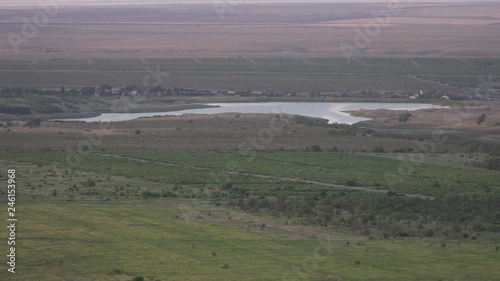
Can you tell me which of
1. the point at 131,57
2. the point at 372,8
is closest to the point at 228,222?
the point at 131,57

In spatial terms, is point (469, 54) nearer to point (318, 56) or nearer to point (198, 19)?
point (318, 56)

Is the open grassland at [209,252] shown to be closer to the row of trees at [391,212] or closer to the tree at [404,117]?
the row of trees at [391,212]

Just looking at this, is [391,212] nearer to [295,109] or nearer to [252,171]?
[252,171]

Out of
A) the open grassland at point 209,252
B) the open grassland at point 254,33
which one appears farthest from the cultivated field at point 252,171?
the open grassland at point 254,33

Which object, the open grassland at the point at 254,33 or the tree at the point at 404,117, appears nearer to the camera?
the tree at the point at 404,117

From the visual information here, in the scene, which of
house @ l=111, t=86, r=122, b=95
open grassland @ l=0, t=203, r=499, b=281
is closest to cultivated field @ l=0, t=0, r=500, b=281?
open grassland @ l=0, t=203, r=499, b=281
